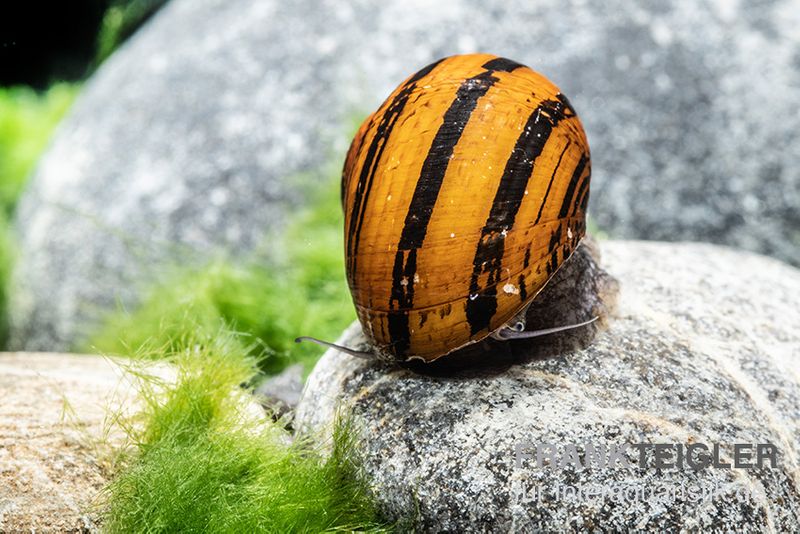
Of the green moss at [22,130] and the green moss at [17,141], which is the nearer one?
the green moss at [17,141]

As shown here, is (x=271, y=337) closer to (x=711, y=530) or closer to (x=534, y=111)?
(x=534, y=111)

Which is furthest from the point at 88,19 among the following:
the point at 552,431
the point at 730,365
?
the point at 730,365

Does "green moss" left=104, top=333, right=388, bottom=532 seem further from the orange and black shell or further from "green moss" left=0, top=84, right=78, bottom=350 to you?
"green moss" left=0, top=84, right=78, bottom=350

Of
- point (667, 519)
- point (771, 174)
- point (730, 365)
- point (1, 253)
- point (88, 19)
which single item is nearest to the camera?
point (667, 519)

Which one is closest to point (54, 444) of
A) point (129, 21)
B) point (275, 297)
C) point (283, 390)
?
point (283, 390)

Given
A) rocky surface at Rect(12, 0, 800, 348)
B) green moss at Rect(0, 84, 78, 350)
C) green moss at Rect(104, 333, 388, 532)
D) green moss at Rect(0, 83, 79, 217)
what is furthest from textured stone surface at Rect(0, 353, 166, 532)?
green moss at Rect(0, 83, 79, 217)

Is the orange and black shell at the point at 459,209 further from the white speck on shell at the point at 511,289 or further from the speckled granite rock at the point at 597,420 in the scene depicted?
the speckled granite rock at the point at 597,420

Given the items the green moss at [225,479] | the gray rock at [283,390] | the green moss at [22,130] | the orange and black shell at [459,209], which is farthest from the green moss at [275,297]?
the green moss at [22,130]
